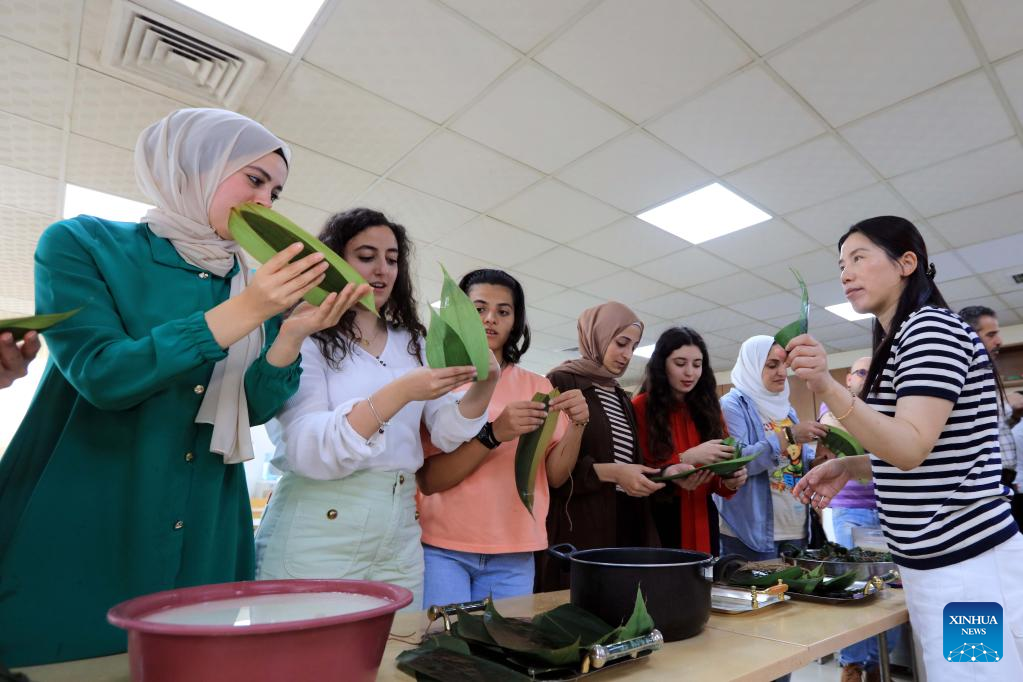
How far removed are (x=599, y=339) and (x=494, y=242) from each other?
2.60 m

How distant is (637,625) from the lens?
733 mm

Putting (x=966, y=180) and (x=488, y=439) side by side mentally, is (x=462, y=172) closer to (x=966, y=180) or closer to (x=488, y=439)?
(x=488, y=439)

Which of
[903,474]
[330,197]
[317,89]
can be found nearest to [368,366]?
[903,474]

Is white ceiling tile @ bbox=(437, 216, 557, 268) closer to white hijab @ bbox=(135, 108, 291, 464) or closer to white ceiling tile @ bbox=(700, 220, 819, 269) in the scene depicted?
white ceiling tile @ bbox=(700, 220, 819, 269)

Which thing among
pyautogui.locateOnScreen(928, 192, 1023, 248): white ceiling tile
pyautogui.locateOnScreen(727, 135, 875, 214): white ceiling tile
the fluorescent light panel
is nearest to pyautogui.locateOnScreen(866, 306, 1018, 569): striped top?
pyautogui.locateOnScreen(727, 135, 875, 214): white ceiling tile

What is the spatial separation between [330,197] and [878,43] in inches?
127

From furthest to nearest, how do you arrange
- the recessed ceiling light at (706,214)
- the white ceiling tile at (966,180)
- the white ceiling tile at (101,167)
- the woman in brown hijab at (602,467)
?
the recessed ceiling light at (706,214) < the white ceiling tile at (966,180) < the white ceiling tile at (101,167) < the woman in brown hijab at (602,467)

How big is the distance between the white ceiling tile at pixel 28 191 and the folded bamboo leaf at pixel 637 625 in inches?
Result: 177

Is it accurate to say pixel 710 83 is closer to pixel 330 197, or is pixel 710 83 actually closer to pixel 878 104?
pixel 878 104

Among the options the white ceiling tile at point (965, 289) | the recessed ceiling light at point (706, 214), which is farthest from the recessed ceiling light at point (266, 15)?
the white ceiling tile at point (965, 289)

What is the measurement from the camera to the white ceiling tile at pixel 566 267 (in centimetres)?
508

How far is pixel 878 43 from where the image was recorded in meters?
2.61

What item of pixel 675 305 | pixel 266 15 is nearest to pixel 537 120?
pixel 266 15

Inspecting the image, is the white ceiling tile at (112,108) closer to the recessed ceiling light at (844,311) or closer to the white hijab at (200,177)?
the white hijab at (200,177)
